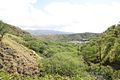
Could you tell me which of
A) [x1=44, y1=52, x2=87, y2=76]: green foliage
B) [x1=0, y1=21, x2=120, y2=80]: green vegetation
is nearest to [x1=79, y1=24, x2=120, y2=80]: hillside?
[x1=0, y1=21, x2=120, y2=80]: green vegetation

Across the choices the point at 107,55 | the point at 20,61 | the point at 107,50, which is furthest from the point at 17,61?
the point at 107,50

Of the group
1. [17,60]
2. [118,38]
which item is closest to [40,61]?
[17,60]

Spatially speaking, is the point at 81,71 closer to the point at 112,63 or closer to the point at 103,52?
the point at 112,63

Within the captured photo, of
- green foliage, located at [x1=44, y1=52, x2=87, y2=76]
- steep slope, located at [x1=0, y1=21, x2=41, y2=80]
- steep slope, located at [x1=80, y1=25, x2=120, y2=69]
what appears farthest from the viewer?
steep slope, located at [x1=80, y1=25, x2=120, y2=69]

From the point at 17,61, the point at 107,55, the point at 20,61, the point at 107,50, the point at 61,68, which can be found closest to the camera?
the point at 17,61

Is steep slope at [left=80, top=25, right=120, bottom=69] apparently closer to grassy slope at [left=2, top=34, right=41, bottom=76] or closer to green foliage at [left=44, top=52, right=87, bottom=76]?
green foliage at [left=44, top=52, right=87, bottom=76]

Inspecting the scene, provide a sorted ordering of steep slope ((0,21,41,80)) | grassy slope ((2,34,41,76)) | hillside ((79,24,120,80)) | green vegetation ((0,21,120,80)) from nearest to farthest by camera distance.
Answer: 1. green vegetation ((0,21,120,80))
2. steep slope ((0,21,41,80))
3. grassy slope ((2,34,41,76))
4. hillside ((79,24,120,80))

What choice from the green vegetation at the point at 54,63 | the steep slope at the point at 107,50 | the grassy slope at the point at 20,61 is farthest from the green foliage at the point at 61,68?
the steep slope at the point at 107,50

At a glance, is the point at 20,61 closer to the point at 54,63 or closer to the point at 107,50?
the point at 54,63

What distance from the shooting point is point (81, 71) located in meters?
82.1

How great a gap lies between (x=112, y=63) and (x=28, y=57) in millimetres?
26312

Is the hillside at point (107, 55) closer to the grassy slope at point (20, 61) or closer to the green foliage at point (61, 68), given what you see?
the green foliage at point (61, 68)

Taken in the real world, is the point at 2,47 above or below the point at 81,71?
above

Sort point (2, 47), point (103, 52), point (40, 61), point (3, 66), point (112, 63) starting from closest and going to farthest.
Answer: point (3, 66) < point (2, 47) < point (40, 61) < point (112, 63) < point (103, 52)
